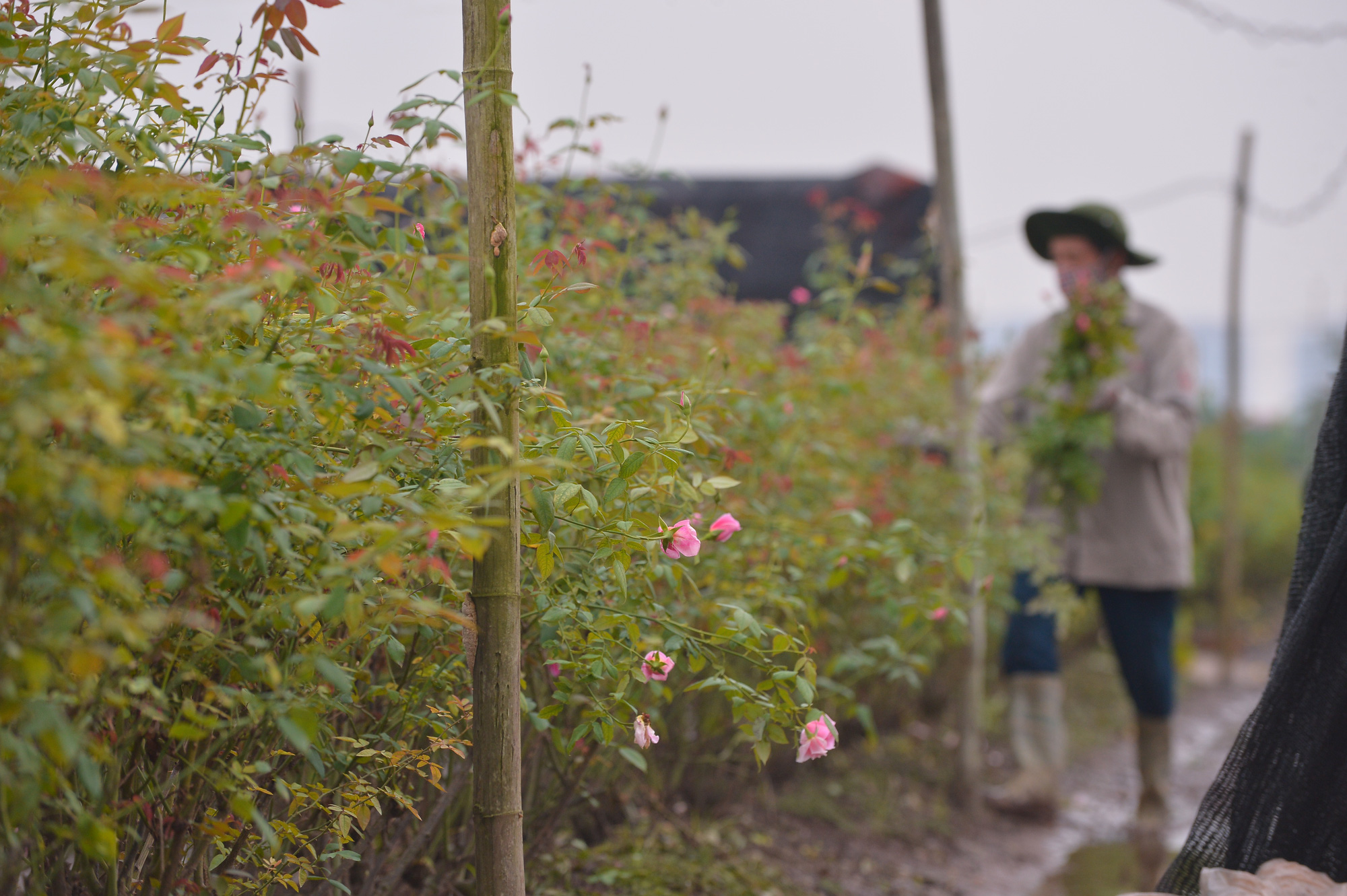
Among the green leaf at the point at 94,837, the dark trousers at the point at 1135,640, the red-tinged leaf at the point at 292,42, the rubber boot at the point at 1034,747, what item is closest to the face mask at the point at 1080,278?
the dark trousers at the point at 1135,640

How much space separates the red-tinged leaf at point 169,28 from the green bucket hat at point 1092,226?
130 inches

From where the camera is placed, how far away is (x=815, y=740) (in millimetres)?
1452

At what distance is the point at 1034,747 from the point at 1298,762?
76.0 inches

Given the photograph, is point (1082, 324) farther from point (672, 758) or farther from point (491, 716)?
point (491, 716)

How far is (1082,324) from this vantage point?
10.9 feet

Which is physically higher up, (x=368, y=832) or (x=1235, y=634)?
(x=368, y=832)

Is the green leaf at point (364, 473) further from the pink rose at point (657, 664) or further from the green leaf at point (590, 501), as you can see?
the pink rose at point (657, 664)

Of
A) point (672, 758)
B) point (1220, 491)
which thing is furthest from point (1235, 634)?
point (672, 758)

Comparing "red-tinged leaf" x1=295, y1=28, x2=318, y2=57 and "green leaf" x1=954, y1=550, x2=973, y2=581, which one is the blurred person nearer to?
"green leaf" x1=954, y1=550, x2=973, y2=581

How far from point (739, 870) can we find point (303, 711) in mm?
1708

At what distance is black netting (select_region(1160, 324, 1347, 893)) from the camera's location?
5.87 ft

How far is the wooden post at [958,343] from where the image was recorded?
339 cm

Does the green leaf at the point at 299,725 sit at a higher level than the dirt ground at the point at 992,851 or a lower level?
higher

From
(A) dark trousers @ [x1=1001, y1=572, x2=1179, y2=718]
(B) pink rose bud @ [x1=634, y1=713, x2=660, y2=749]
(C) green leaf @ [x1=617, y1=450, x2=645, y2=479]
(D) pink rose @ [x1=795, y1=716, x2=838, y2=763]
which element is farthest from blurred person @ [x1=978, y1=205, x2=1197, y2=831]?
(C) green leaf @ [x1=617, y1=450, x2=645, y2=479]
